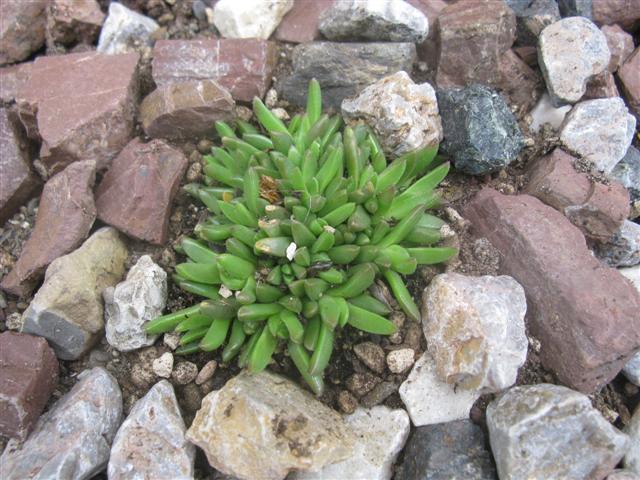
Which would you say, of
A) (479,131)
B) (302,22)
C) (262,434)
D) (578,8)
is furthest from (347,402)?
(578,8)

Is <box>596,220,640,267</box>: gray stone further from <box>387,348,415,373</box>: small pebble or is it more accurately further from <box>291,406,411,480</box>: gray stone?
<box>291,406,411,480</box>: gray stone

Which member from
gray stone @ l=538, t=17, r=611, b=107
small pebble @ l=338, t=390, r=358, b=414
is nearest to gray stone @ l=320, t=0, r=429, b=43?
gray stone @ l=538, t=17, r=611, b=107

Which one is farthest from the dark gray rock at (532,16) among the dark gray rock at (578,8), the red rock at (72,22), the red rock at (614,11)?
the red rock at (72,22)

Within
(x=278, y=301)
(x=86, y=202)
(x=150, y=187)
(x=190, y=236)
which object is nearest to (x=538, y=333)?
(x=278, y=301)

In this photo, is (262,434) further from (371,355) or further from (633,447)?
(633,447)

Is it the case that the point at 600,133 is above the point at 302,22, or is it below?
below
